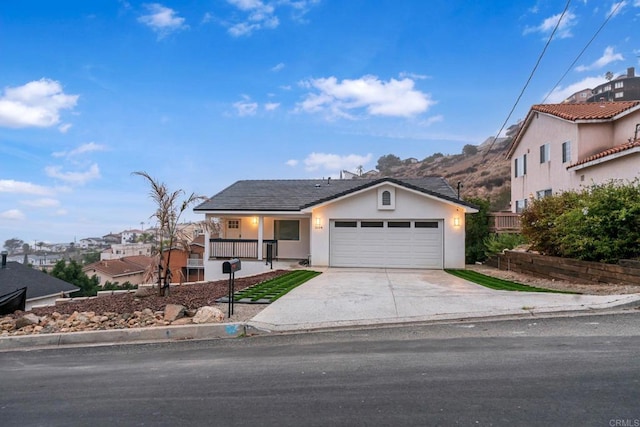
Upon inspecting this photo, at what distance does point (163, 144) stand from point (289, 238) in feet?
41.9

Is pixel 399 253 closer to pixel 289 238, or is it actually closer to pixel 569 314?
pixel 289 238

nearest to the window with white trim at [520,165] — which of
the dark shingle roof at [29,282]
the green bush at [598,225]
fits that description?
the green bush at [598,225]

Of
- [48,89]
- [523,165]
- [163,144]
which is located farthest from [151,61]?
[523,165]

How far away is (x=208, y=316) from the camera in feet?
22.1

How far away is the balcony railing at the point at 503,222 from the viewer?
60.0 feet

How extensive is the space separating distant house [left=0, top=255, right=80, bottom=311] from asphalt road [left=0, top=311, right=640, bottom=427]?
52.6ft

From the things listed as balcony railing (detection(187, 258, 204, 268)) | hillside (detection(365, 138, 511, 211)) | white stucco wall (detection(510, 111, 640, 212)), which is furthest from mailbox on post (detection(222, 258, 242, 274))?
balcony railing (detection(187, 258, 204, 268))

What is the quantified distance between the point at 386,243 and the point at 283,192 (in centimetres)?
694

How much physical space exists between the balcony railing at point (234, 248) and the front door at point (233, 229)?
1.79 metres

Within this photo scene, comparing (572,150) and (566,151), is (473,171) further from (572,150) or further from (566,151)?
(572,150)

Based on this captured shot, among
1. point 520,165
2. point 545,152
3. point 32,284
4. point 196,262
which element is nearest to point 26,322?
point 32,284

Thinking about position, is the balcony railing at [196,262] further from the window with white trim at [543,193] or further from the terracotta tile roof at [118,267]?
the window with white trim at [543,193]

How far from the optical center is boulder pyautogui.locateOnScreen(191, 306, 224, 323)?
6656 mm

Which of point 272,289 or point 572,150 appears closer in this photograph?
point 272,289
